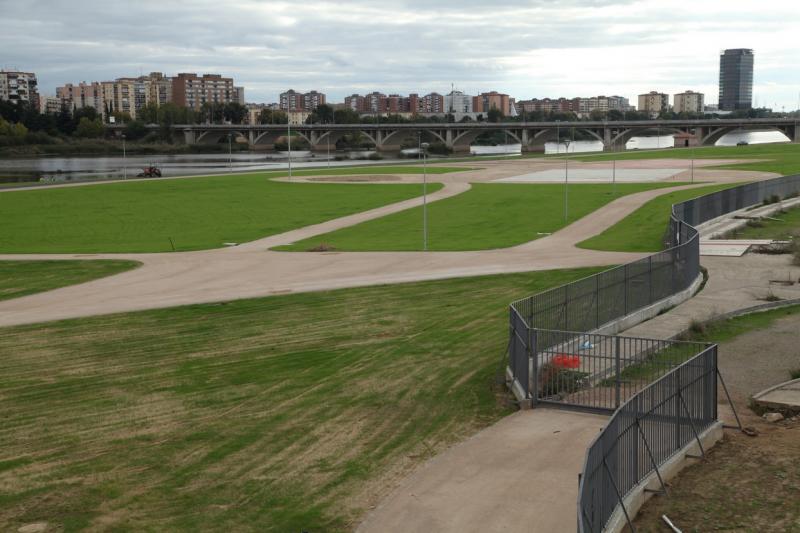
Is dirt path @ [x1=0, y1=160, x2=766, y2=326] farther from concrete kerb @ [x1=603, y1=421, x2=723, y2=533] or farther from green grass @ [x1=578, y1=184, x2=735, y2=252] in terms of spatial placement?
concrete kerb @ [x1=603, y1=421, x2=723, y2=533]

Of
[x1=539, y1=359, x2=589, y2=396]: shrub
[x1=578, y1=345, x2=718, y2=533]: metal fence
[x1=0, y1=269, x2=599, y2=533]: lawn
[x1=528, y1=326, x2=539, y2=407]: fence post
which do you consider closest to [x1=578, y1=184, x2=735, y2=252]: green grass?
[x1=0, y1=269, x2=599, y2=533]: lawn

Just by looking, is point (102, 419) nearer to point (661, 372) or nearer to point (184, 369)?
point (184, 369)

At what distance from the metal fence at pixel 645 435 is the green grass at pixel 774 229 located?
2967 cm

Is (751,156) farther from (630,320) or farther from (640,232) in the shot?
(630,320)

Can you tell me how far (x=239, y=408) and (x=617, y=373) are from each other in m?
7.62

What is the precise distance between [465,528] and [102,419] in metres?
8.80

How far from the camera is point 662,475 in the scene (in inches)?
594

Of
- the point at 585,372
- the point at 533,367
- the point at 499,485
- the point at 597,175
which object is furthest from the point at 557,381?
the point at 597,175

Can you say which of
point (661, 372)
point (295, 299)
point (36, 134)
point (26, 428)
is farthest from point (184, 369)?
point (36, 134)

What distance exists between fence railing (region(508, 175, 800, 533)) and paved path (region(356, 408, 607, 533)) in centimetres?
97

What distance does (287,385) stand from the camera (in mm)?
20812

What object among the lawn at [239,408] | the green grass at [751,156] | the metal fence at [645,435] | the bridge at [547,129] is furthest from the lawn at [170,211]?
the bridge at [547,129]

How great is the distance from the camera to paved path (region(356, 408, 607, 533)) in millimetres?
13320

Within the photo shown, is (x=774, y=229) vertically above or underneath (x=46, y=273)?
above
